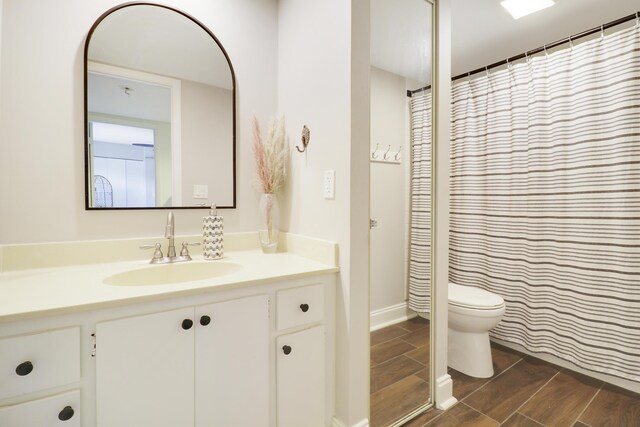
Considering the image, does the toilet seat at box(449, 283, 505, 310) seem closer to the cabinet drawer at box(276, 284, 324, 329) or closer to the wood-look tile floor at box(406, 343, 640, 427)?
the wood-look tile floor at box(406, 343, 640, 427)

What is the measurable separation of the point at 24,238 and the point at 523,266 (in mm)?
2872

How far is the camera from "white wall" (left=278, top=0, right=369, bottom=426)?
1236mm

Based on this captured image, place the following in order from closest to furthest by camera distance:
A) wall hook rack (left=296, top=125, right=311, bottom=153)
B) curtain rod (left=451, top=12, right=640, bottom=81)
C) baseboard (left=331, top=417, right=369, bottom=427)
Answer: baseboard (left=331, top=417, right=369, bottom=427) → wall hook rack (left=296, top=125, right=311, bottom=153) → curtain rod (left=451, top=12, right=640, bottom=81)

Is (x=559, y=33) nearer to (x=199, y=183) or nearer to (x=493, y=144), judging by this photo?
(x=493, y=144)

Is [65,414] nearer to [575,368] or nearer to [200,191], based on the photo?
[200,191]

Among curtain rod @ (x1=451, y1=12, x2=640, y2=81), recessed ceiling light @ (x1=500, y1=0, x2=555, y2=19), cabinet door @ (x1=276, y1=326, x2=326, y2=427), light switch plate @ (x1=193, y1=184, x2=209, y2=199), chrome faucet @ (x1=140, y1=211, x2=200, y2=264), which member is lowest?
cabinet door @ (x1=276, y1=326, x2=326, y2=427)

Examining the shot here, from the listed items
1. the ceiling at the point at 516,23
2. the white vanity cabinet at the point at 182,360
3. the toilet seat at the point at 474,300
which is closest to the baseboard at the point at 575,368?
the toilet seat at the point at 474,300

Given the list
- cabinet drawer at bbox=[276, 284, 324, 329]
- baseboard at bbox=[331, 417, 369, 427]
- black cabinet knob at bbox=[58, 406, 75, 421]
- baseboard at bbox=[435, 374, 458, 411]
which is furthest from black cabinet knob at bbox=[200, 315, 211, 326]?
baseboard at bbox=[435, 374, 458, 411]

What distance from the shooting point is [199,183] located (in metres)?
1.57

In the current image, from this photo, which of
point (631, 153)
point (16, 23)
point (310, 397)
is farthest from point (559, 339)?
point (16, 23)

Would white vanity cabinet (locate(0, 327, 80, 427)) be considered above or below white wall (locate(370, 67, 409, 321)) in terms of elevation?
below

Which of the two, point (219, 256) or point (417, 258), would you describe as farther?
point (417, 258)

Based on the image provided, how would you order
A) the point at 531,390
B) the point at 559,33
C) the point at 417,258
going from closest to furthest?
the point at 417,258
the point at 531,390
the point at 559,33

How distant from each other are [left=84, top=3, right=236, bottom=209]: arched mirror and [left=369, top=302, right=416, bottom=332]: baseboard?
0.99 metres
